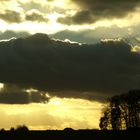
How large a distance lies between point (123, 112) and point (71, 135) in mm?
25421

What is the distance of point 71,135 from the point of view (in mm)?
77875

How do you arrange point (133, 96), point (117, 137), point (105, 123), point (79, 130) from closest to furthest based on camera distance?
1. point (117, 137)
2. point (79, 130)
3. point (133, 96)
4. point (105, 123)

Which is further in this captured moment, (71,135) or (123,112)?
(123,112)

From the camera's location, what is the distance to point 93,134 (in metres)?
77.0

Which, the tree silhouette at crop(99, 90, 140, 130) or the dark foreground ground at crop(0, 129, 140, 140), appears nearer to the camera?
the dark foreground ground at crop(0, 129, 140, 140)

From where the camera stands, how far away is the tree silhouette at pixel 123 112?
9806 centimetres

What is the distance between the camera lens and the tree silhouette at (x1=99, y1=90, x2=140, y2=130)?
98.1 metres

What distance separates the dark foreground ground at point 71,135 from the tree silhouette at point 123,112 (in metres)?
20.1

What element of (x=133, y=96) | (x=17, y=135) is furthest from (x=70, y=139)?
(x=133, y=96)

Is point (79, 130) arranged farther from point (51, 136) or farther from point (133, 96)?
point (133, 96)

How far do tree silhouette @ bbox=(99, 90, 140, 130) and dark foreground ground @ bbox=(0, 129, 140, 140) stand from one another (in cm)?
2013

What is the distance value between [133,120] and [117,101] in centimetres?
473

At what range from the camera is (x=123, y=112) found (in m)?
101

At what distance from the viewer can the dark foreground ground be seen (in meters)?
75.4
